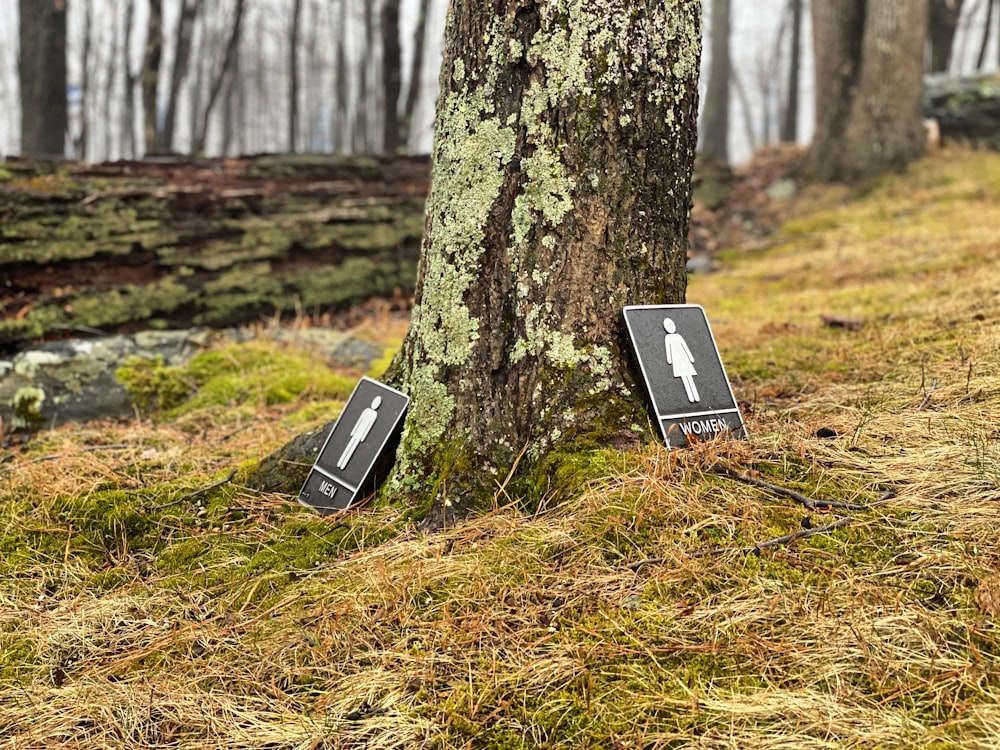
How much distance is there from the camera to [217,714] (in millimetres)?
1986

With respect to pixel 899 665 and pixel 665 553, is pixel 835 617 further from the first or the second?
pixel 665 553

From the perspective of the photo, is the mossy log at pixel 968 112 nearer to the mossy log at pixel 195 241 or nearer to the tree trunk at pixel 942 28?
the tree trunk at pixel 942 28

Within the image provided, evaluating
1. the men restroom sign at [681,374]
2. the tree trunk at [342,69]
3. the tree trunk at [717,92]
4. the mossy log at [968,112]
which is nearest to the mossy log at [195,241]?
the men restroom sign at [681,374]

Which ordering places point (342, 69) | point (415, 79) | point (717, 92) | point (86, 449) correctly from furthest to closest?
point (342, 69) < point (717, 92) < point (415, 79) < point (86, 449)

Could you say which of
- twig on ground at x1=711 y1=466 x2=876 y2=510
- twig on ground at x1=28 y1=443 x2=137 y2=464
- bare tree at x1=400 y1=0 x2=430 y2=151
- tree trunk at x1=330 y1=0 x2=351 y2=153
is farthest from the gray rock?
tree trunk at x1=330 y1=0 x2=351 y2=153

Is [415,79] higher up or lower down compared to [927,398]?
higher up

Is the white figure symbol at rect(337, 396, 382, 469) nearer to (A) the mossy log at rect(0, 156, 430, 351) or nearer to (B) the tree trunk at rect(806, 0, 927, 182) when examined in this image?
(A) the mossy log at rect(0, 156, 430, 351)

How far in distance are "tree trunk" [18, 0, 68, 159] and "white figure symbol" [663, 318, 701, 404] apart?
996 centimetres

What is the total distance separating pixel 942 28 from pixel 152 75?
14.7 metres

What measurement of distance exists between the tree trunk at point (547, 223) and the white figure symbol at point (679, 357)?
0.15 meters

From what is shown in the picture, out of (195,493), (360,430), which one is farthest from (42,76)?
(360,430)

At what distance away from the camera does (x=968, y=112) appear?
11570 millimetres

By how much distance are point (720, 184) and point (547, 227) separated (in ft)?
33.1

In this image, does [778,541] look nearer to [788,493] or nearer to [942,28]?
[788,493]
